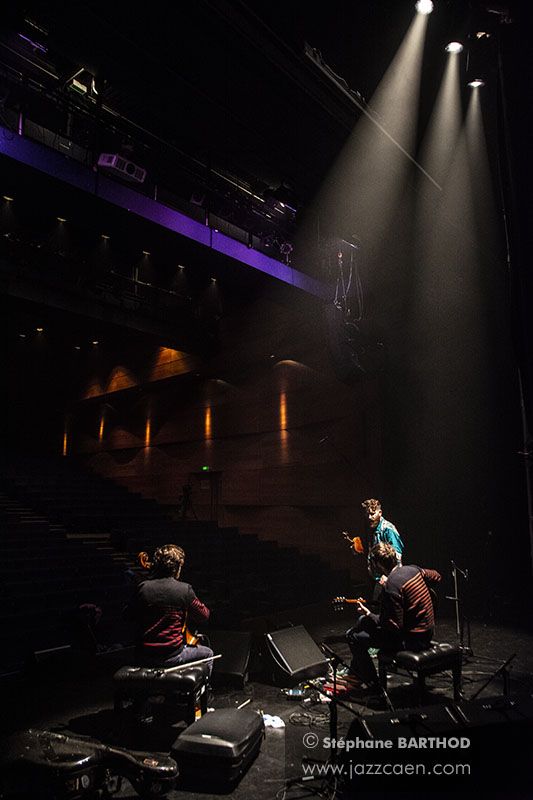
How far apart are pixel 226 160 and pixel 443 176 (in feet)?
10.9

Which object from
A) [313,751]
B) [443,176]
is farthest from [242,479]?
[313,751]

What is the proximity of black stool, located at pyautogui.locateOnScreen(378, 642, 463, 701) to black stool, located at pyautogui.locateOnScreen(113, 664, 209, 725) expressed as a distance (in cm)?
135

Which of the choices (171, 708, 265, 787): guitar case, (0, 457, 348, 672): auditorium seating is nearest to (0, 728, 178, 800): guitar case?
(171, 708, 265, 787): guitar case

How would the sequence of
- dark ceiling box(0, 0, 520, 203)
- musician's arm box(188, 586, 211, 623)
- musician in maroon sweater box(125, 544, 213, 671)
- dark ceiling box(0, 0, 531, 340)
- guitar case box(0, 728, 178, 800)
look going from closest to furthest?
guitar case box(0, 728, 178, 800) → musician in maroon sweater box(125, 544, 213, 671) → musician's arm box(188, 586, 211, 623) → dark ceiling box(0, 0, 531, 340) → dark ceiling box(0, 0, 520, 203)

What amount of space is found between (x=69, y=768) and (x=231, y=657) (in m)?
2.28

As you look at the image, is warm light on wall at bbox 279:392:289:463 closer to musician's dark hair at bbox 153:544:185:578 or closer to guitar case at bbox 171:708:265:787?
musician's dark hair at bbox 153:544:185:578

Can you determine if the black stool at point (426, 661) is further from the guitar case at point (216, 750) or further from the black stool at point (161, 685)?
the black stool at point (161, 685)

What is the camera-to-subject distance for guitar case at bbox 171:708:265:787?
8.57 ft

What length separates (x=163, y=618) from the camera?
11.0ft

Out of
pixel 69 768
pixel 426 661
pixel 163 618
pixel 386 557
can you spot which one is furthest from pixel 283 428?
pixel 69 768

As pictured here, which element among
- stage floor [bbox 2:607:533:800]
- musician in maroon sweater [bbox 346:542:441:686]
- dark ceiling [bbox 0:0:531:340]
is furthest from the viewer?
dark ceiling [bbox 0:0:531:340]

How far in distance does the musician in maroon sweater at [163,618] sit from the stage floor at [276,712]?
49 centimetres

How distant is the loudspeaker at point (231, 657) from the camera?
411 centimetres

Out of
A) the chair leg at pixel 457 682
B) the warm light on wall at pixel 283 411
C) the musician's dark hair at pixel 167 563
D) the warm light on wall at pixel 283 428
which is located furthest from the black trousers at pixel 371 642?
the warm light on wall at pixel 283 411
